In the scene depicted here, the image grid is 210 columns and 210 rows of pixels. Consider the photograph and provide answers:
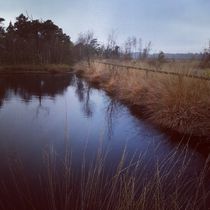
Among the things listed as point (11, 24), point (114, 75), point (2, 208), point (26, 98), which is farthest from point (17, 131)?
point (11, 24)

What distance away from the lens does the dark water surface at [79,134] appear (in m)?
6.51

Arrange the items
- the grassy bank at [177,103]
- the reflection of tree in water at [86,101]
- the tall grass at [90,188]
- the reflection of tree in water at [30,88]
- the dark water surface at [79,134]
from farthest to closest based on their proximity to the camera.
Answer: the reflection of tree in water at [30,88]
the reflection of tree in water at [86,101]
the grassy bank at [177,103]
the dark water surface at [79,134]
the tall grass at [90,188]

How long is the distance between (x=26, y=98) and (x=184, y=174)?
32.7ft

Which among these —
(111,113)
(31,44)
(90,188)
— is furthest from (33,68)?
(90,188)

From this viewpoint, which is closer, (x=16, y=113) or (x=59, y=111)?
(x=16, y=113)

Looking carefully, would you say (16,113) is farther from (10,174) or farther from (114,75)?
(114,75)

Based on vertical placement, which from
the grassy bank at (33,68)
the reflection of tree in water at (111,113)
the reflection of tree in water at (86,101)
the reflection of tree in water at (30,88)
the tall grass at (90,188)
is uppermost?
the tall grass at (90,188)

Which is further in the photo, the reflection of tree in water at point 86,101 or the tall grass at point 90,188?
the reflection of tree in water at point 86,101

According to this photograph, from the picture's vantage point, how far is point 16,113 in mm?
10750

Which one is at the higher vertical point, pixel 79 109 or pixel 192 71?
pixel 192 71

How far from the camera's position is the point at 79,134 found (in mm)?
8234

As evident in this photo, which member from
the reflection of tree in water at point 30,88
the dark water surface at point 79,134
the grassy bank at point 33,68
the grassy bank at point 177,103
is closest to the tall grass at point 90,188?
the dark water surface at point 79,134

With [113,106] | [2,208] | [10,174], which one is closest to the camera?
[2,208]

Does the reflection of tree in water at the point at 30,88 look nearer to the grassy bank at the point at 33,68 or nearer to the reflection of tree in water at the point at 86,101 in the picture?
the reflection of tree in water at the point at 86,101
